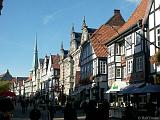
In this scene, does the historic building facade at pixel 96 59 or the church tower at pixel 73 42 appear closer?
the historic building facade at pixel 96 59

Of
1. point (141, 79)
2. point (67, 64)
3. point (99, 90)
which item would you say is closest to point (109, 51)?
point (99, 90)

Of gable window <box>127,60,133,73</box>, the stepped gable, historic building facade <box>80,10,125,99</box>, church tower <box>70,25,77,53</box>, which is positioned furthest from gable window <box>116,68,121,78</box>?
church tower <box>70,25,77,53</box>

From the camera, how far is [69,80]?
85500 mm

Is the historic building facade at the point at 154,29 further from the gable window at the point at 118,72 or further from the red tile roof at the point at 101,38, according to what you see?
the red tile roof at the point at 101,38

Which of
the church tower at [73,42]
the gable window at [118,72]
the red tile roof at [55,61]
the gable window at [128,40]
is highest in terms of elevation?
the church tower at [73,42]

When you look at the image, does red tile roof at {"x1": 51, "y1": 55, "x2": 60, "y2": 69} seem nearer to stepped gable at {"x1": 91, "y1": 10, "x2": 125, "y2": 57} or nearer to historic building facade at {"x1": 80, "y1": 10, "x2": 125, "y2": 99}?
historic building facade at {"x1": 80, "y1": 10, "x2": 125, "y2": 99}

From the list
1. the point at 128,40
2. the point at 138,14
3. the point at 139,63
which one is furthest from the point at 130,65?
the point at 138,14

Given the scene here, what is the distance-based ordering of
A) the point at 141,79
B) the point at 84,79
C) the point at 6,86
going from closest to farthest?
the point at 6,86 → the point at 141,79 → the point at 84,79

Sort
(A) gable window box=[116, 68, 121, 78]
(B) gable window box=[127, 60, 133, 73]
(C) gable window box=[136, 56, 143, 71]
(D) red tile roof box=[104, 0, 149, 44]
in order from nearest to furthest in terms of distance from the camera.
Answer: (C) gable window box=[136, 56, 143, 71] < (D) red tile roof box=[104, 0, 149, 44] < (B) gable window box=[127, 60, 133, 73] < (A) gable window box=[116, 68, 121, 78]

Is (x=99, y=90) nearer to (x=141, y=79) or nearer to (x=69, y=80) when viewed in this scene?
(x=141, y=79)

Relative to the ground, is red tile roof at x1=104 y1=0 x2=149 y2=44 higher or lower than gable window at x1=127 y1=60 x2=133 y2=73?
higher

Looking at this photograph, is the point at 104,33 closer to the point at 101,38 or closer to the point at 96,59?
the point at 101,38

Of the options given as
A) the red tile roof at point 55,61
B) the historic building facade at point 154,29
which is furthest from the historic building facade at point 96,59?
the red tile roof at point 55,61

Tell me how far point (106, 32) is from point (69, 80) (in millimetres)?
25516
